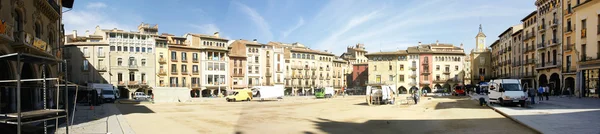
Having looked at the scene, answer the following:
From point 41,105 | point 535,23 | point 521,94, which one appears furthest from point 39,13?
point 535,23

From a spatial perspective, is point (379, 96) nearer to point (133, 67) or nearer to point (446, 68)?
point (133, 67)

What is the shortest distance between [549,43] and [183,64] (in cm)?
5893

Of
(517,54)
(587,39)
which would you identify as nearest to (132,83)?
(587,39)

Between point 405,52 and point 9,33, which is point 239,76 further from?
point 9,33

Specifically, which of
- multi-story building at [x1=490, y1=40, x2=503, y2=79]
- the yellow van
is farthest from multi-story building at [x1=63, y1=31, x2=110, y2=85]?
multi-story building at [x1=490, y1=40, x2=503, y2=79]

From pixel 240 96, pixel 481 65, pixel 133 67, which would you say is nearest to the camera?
pixel 240 96

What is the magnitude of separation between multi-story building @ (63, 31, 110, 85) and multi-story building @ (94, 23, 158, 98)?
919 millimetres

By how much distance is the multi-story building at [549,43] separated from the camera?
48094 millimetres

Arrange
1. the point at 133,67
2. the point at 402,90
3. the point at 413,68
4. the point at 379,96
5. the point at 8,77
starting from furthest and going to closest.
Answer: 1. the point at 402,90
2. the point at 413,68
3. the point at 133,67
4. the point at 379,96
5. the point at 8,77

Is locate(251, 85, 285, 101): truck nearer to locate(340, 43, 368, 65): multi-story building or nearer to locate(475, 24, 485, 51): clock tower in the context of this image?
locate(340, 43, 368, 65): multi-story building

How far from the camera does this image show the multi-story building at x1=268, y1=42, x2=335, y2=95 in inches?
3440

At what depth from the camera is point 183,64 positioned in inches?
2778

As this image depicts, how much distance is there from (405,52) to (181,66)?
50999mm

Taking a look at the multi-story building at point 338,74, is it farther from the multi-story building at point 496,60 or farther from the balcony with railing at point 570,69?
the balcony with railing at point 570,69
